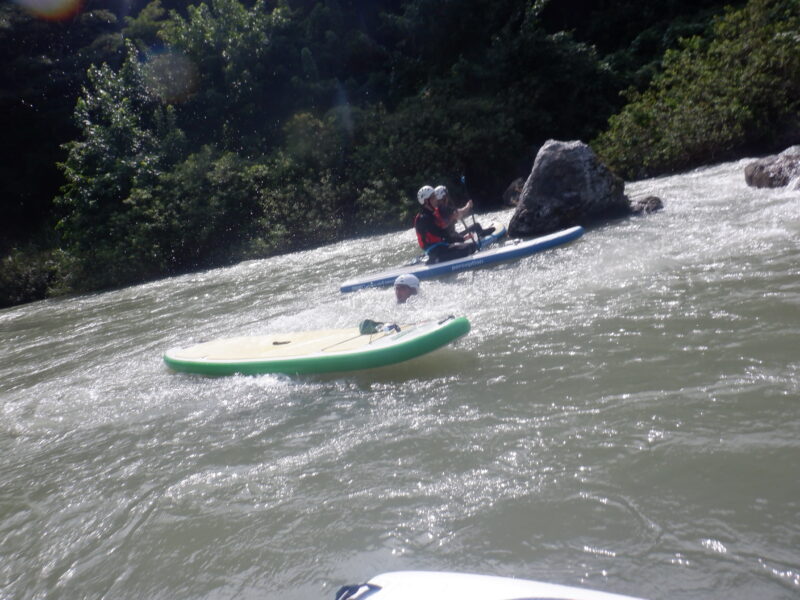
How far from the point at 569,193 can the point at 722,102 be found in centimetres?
486

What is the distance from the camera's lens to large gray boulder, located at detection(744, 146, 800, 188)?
25.9ft

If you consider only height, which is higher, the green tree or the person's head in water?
the green tree

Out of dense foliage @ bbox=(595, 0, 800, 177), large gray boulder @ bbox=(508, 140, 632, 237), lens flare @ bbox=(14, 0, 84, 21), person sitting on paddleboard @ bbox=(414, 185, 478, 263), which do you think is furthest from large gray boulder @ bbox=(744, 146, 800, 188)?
lens flare @ bbox=(14, 0, 84, 21)

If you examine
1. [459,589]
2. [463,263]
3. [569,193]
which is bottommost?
[459,589]

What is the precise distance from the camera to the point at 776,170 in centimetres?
A: 805

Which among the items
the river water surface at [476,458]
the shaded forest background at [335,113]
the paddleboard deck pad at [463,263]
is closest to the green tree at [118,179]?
the shaded forest background at [335,113]

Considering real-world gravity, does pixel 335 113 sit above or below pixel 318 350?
above

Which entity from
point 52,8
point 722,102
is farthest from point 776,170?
point 52,8

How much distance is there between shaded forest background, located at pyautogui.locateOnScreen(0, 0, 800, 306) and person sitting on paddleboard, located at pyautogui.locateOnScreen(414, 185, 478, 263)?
5.81 meters

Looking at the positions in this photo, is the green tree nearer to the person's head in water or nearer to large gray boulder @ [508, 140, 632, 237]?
large gray boulder @ [508, 140, 632, 237]

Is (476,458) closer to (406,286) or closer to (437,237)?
(406,286)

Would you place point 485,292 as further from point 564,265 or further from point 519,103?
point 519,103

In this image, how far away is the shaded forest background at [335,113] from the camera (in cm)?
1255

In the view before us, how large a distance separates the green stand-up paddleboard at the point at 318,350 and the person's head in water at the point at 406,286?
1.11 m
